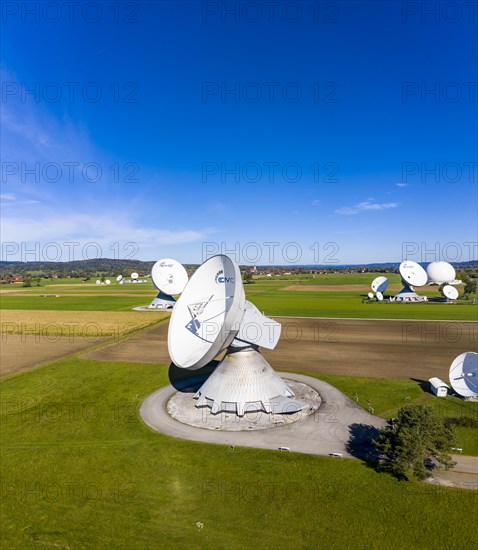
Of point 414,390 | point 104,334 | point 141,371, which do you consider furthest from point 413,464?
point 104,334

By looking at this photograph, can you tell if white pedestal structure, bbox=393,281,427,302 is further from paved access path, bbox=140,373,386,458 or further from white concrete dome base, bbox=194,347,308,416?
white concrete dome base, bbox=194,347,308,416

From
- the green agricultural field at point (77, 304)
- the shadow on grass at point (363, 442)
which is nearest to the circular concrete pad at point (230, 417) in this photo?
the shadow on grass at point (363, 442)

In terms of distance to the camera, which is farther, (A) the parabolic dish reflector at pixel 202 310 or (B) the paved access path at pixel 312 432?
(A) the parabolic dish reflector at pixel 202 310

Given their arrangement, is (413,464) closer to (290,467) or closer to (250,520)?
(290,467)

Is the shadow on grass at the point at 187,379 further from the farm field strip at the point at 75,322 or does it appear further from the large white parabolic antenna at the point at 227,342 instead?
the farm field strip at the point at 75,322

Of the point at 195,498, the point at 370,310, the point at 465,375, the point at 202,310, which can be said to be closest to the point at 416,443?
the point at 195,498

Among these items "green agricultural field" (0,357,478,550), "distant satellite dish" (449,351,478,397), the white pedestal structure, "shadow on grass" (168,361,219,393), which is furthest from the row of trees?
the white pedestal structure
